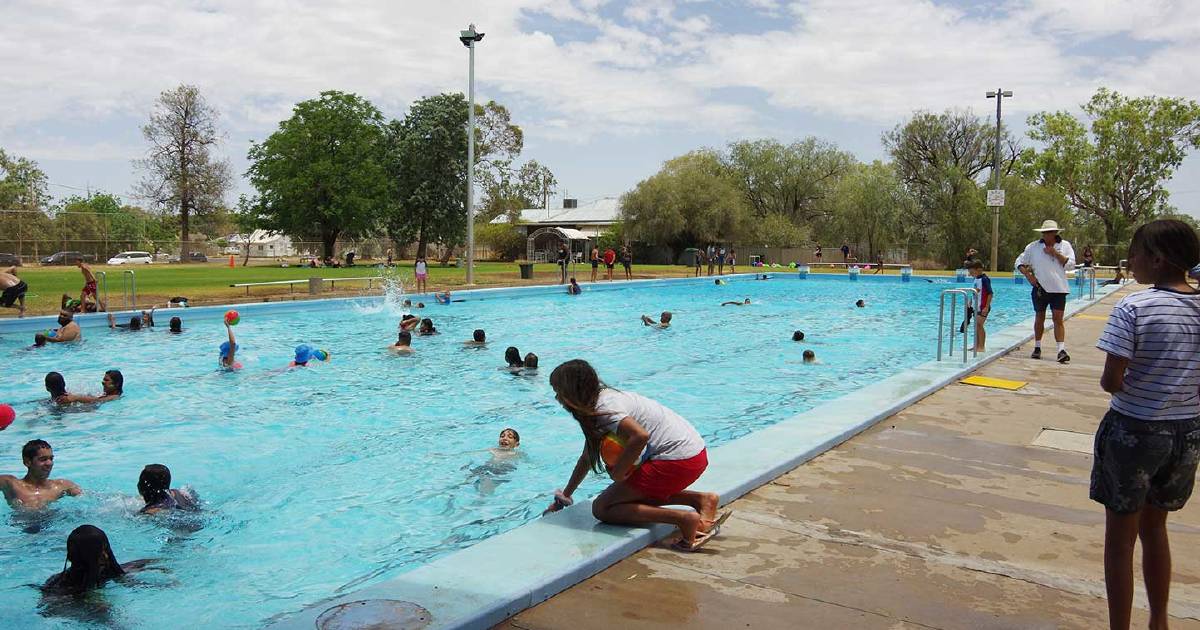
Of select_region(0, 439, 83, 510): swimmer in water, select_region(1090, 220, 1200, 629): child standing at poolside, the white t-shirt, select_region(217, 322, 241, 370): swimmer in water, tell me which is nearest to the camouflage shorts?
select_region(1090, 220, 1200, 629): child standing at poolside

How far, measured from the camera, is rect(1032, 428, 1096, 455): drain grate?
6.76m

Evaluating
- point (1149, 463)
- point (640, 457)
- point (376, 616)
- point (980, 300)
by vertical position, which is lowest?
point (376, 616)

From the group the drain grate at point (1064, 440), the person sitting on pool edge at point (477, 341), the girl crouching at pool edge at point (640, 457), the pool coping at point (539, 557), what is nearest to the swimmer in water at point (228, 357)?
the person sitting on pool edge at point (477, 341)

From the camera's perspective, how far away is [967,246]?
156 feet

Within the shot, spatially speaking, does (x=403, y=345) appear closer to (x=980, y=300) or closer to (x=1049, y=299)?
(x=980, y=300)

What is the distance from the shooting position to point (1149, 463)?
313cm

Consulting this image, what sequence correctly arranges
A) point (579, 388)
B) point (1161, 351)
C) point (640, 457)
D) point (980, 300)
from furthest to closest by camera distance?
point (980, 300)
point (640, 457)
point (579, 388)
point (1161, 351)

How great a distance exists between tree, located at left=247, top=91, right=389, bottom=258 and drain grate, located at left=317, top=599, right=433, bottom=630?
49.4 m

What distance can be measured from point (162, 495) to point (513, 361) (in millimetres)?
6998

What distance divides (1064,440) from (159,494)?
25.3 ft

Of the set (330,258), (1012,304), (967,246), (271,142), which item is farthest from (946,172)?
(271,142)

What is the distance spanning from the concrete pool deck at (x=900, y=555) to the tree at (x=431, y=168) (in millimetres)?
50754

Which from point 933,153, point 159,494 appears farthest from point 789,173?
point 159,494

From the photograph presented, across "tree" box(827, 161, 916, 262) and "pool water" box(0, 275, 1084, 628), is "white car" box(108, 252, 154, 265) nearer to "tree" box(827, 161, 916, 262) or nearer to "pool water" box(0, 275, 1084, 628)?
"pool water" box(0, 275, 1084, 628)
